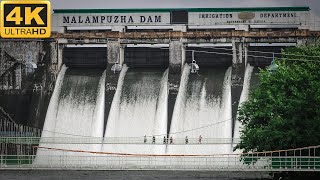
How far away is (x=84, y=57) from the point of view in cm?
11469

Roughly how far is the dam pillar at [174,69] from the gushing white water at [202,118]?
65 centimetres

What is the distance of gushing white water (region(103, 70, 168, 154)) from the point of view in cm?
10712

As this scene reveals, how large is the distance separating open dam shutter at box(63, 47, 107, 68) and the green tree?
3825 centimetres

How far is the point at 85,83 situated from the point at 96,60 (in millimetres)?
5606

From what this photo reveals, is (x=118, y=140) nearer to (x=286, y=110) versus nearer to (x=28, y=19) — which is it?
(x=286, y=110)

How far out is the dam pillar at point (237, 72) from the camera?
10656 centimetres

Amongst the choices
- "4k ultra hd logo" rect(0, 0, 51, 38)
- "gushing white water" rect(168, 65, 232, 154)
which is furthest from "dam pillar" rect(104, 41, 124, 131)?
"4k ultra hd logo" rect(0, 0, 51, 38)

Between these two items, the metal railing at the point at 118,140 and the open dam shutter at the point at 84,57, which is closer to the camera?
the metal railing at the point at 118,140

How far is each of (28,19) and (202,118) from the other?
2154 inches

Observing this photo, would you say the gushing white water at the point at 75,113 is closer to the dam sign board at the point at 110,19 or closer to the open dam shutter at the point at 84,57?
the open dam shutter at the point at 84,57

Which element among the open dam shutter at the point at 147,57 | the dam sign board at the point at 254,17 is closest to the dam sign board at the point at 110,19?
the open dam shutter at the point at 147,57

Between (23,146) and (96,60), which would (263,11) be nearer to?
(96,60)

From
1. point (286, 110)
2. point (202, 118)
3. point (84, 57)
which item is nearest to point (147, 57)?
point (84, 57)

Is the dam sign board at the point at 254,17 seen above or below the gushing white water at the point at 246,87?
above
